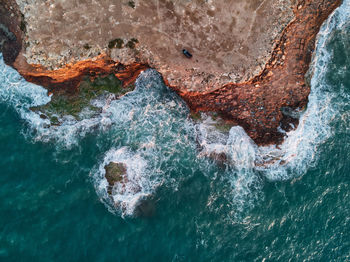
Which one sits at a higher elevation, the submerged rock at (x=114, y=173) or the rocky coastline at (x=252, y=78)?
the rocky coastline at (x=252, y=78)

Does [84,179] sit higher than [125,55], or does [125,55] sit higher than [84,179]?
[125,55]

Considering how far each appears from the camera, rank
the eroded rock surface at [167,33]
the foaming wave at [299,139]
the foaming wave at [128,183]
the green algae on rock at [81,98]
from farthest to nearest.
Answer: the green algae on rock at [81,98] → the foaming wave at [128,183] → the foaming wave at [299,139] → the eroded rock surface at [167,33]

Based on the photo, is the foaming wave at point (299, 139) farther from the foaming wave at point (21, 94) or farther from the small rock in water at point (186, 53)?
the foaming wave at point (21, 94)

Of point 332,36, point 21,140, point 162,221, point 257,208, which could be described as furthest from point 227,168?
point 21,140

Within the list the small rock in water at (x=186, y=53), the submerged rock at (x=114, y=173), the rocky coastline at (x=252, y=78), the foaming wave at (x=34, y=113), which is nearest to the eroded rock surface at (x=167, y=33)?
the small rock in water at (x=186, y=53)

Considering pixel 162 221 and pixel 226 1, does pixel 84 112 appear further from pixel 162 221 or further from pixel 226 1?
pixel 226 1

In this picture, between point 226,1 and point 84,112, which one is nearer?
point 226,1

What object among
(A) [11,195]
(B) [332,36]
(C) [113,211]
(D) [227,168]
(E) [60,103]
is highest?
(B) [332,36]

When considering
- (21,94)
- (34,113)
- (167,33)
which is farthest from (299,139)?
(21,94)
